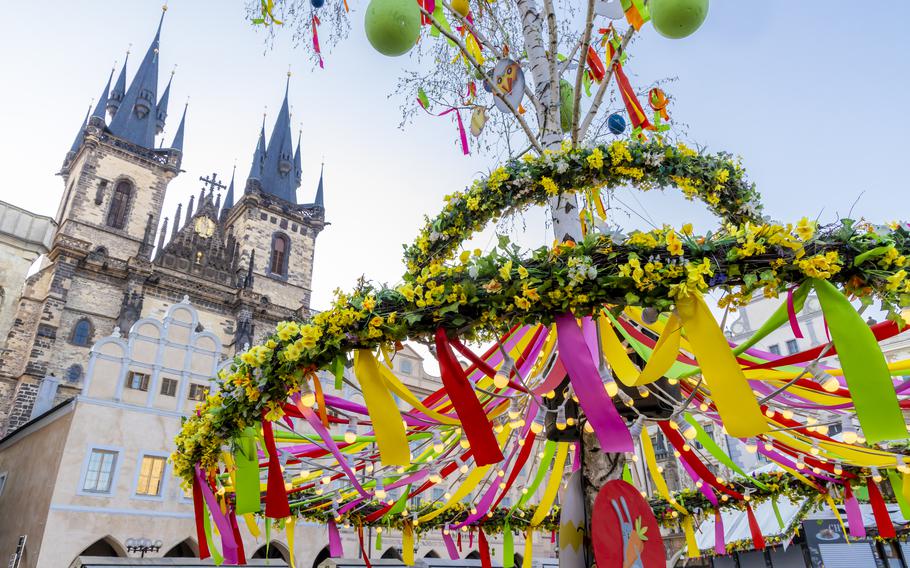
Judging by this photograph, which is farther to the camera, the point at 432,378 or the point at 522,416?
the point at 432,378

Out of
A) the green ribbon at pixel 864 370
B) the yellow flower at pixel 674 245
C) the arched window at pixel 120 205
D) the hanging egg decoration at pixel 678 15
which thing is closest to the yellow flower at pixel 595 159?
the hanging egg decoration at pixel 678 15

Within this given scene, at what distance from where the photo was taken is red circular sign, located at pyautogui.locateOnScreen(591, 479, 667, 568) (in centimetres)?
306

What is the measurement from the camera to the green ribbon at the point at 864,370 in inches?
84.6

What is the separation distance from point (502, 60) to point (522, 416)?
3.31 meters

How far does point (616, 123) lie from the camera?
5629 mm

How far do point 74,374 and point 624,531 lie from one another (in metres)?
25.7

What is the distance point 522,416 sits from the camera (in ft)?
17.6

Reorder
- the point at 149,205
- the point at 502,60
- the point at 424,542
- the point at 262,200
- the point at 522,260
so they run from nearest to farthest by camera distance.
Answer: the point at 522,260
the point at 502,60
the point at 424,542
the point at 149,205
the point at 262,200

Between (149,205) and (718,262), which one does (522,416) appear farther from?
(149,205)

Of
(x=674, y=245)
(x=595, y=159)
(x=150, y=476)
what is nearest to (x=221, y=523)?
(x=674, y=245)

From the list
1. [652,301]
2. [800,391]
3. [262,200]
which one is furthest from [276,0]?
[262,200]

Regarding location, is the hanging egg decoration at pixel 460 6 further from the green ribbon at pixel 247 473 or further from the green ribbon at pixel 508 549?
the green ribbon at pixel 508 549

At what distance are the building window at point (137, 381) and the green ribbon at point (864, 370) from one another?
1613cm

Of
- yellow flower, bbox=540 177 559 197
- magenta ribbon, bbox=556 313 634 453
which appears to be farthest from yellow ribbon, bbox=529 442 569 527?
magenta ribbon, bbox=556 313 634 453
